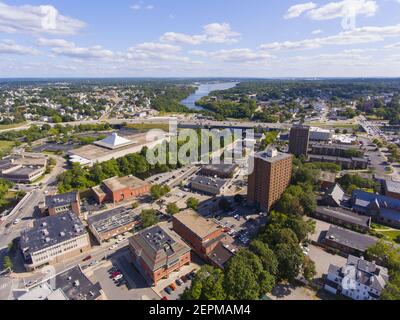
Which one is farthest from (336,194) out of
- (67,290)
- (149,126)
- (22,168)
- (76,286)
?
(149,126)

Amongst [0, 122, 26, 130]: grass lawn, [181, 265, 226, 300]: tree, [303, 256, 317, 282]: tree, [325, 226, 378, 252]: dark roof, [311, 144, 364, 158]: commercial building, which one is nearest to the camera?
[181, 265, 226, 300]: tree

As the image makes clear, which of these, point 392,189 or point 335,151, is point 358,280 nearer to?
point 392,189

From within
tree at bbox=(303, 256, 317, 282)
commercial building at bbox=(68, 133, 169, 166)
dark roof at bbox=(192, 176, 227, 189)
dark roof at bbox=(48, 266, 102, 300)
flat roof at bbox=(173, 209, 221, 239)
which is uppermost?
commercial building at bbox=(68, 133, 169, 166)

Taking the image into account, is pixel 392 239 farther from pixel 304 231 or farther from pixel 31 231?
pixel 31 231

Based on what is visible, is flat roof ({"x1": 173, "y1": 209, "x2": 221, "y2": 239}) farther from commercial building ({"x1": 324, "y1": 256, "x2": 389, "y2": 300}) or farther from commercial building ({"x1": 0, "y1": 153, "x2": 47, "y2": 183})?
commercial building ({"x1": 0, "y1": 153, "x2": 47, "y2": 183})

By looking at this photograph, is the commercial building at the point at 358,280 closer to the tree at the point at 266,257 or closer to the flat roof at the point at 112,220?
the tree at the point at 266,257

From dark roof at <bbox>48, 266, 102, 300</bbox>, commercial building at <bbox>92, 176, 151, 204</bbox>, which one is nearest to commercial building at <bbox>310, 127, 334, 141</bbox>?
commercial building at <bbox>92, 176, 151, 204</bbox>

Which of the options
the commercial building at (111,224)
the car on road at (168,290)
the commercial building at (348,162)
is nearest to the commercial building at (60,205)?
the commercial building at (111,224)
